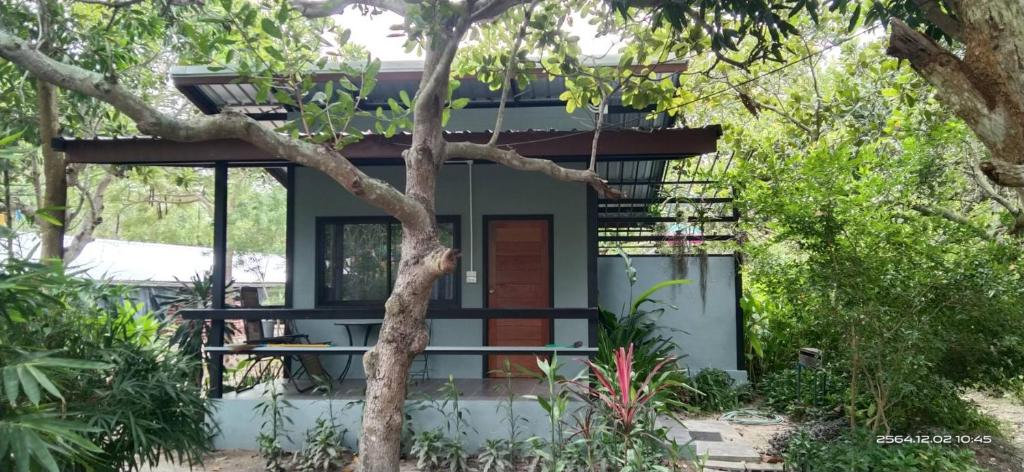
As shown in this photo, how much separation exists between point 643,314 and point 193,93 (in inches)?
248

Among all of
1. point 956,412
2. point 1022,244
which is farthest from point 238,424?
point 1022,244

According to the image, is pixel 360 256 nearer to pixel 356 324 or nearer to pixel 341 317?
pixel 356 324

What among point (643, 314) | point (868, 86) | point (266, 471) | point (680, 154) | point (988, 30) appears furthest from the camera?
point (868, 86)

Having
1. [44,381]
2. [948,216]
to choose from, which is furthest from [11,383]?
[948,216]

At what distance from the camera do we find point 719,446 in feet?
21.4

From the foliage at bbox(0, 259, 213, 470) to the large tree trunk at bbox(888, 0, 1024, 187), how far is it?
175 inches

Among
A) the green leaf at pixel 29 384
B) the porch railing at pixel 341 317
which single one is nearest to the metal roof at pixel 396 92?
the porch railing at pixel 341 317

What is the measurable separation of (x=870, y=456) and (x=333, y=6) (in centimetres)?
535

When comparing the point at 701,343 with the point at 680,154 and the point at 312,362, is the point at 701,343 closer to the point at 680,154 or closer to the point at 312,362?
the point at 680,154

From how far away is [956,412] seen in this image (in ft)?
21.0

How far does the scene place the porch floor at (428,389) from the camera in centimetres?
722

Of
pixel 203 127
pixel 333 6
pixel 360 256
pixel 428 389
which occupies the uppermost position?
pixel 333 6

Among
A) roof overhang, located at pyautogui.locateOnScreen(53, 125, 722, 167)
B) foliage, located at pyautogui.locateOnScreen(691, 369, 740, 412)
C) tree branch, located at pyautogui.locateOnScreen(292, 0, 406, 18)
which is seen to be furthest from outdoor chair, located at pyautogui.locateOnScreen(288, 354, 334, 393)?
foliage, located at pyautogui.locateOnScreen(691, 369, 740, 412)

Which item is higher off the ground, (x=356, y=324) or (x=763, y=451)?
(x=356, y=324)
